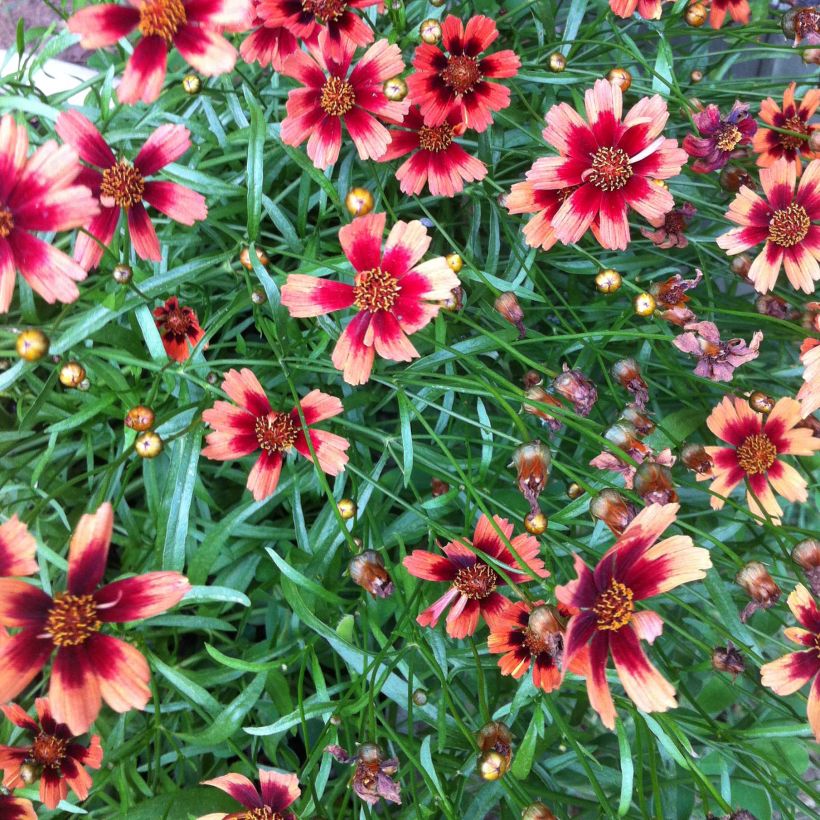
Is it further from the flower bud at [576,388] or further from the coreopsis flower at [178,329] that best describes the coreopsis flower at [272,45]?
the flower bud at [576,388]

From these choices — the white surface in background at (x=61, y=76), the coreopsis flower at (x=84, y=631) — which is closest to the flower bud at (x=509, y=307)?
the coreopsis flower at (x=84, y=631)

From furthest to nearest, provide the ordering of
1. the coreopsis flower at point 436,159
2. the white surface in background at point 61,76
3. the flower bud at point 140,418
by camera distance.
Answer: the white surface in background at point 61,76, the coreopsis flower at point 436,159, the flower bud at point 140,418

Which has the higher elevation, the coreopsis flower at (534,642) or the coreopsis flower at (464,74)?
the coreopsis flower at (464,74)

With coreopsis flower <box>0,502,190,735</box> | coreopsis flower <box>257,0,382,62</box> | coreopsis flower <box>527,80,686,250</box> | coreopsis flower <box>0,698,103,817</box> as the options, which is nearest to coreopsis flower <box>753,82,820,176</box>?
coreopsis flower <box>527,80,686,250</box>

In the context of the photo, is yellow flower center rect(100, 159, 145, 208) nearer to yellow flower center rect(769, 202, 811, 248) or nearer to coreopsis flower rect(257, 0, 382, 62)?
coreopsis flower rect(257, 0, 382, 62)

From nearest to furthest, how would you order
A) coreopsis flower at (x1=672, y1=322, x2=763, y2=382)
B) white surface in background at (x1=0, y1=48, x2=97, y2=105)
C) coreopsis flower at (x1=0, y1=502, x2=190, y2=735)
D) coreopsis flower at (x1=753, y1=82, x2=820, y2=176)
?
1. coreopsis flower at (x1=0, y1=502, x2=190, y2=735)
2. coreopsis flower at (x1=672, y1=322, x2=763, y2=382)
3. coreopsis flower at (x1=753, y1=82, x2=820, y2=176)
4. white surface in background at (x1=0, y1=48, x2=97, y2=105)

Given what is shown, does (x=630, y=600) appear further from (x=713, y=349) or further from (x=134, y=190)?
(x=134, y=190)

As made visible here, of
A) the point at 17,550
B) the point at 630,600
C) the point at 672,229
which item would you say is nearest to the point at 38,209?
the point at 17,550
